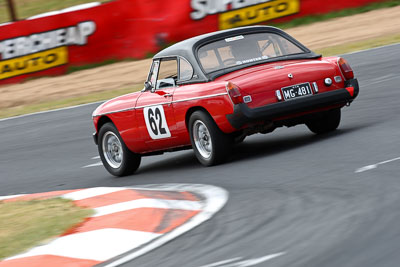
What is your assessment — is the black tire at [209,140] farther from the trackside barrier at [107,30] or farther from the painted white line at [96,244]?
the trackside barrier at [107,30]

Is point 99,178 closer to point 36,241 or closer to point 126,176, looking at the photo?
point 126,176

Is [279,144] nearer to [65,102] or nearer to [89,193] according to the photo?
[89,193]

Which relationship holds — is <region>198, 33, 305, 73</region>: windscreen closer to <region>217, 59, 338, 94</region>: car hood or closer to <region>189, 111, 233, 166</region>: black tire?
<region>217, 59, 338, 94</region>: car hood

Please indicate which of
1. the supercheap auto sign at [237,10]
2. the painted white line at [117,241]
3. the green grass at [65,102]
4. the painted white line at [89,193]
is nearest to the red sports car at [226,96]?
the painted white line at [89,193]

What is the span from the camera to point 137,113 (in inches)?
390

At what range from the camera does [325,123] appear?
981cm

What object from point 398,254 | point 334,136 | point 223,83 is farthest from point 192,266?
point 334,136

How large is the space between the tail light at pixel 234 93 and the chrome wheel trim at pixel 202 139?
57cm

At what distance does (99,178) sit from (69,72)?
13659 mm

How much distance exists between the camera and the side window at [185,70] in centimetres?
934

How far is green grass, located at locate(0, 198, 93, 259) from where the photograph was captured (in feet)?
21.4

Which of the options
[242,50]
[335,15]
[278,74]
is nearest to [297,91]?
[278,74]

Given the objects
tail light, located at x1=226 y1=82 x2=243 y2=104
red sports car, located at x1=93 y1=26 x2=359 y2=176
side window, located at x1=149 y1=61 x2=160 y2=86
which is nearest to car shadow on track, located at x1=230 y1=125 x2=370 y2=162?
red sports car, located at x1=93 y1=26 x2=359 y2=176

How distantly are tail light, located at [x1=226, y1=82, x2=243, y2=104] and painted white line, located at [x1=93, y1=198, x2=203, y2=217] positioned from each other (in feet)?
5.20
